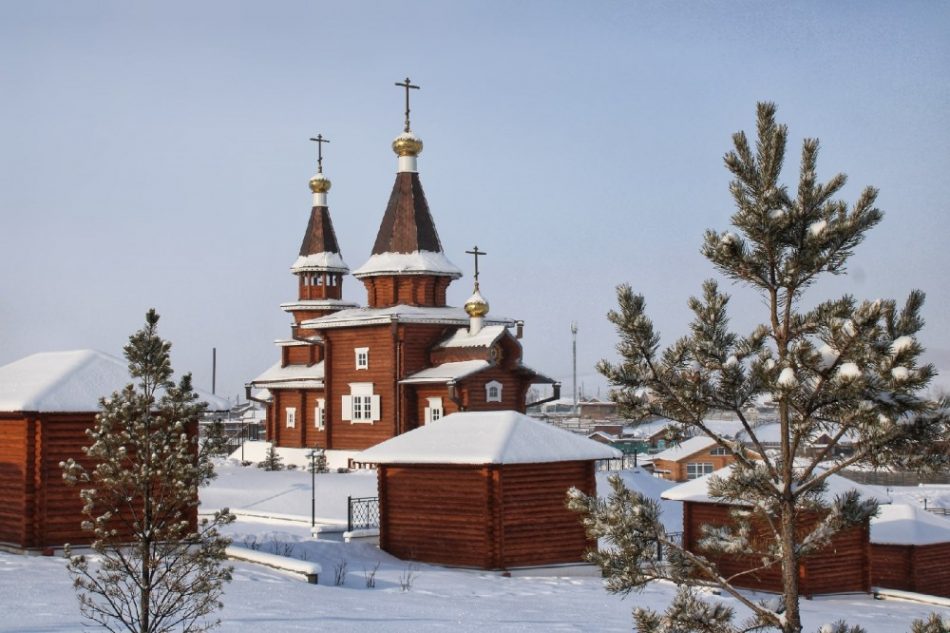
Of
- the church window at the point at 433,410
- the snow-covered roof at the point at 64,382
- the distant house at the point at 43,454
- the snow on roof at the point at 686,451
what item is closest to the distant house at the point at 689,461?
the snow on roof at the point at 686,451

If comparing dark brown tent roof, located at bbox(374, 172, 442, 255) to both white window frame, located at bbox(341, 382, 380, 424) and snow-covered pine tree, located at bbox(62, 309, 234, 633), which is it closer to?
white window frame, located at bbox(341, 382, 380, 424)

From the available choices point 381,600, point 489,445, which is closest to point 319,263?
point 489,445

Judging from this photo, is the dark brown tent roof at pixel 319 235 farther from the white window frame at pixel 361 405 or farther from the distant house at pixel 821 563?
the distant house at pixel 821 563

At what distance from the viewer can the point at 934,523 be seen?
21.9 metres

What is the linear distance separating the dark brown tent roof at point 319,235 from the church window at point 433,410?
428 inches

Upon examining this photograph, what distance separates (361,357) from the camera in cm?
3359

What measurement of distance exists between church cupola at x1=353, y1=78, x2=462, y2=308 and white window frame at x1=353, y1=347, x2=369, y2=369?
1644 mm

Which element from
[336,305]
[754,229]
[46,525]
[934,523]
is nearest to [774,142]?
[754,229]

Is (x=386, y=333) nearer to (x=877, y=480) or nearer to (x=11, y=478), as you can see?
(x=11, y=478)

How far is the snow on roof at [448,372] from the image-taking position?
30781 millimetres

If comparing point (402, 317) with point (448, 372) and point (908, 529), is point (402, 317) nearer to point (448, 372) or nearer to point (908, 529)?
point (448, 372)

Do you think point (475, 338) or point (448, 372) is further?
point (475, 338)

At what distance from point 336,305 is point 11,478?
24718 millimetres

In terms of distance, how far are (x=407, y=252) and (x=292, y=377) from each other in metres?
8.18
